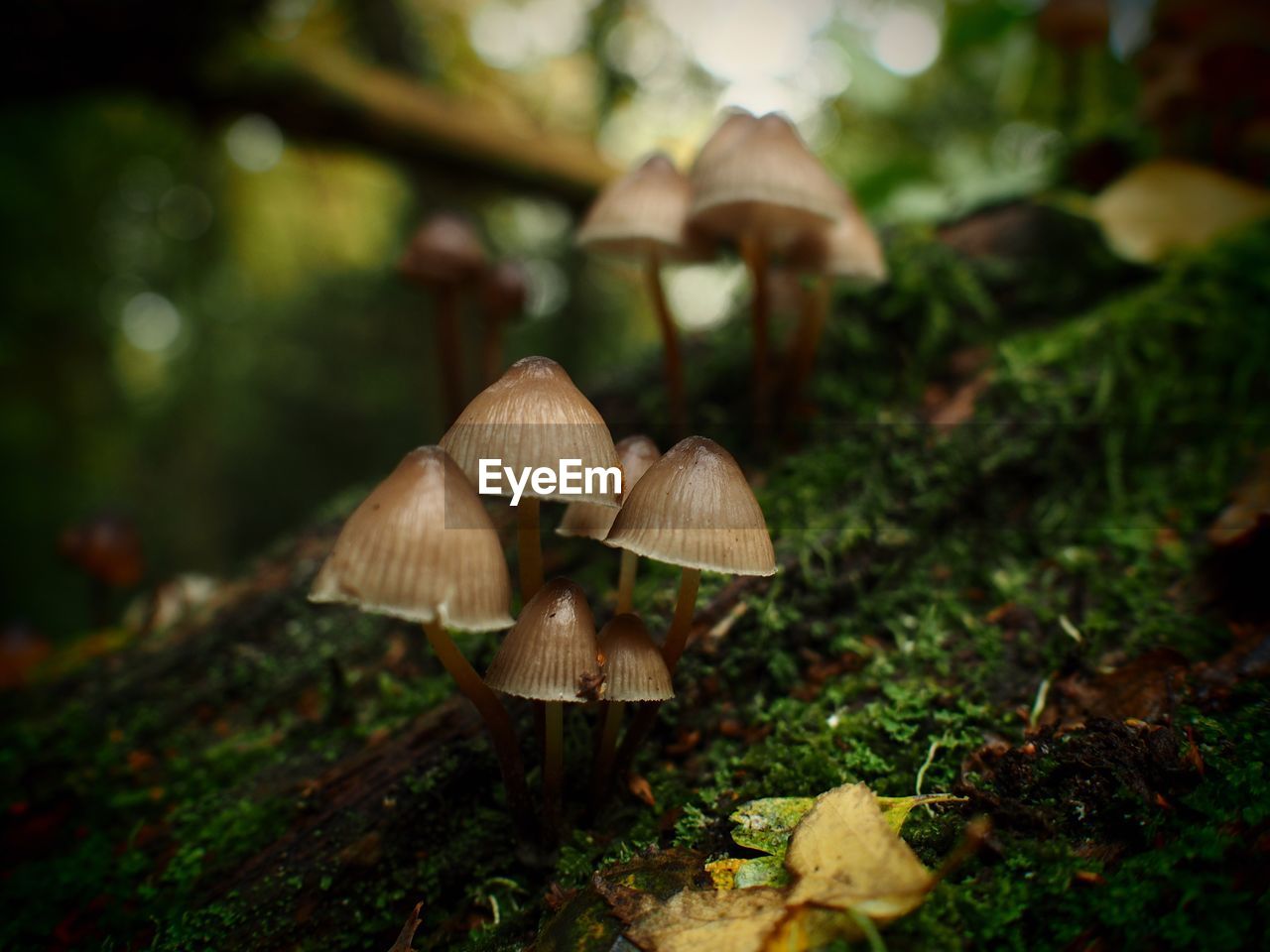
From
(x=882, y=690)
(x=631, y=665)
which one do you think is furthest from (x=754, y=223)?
(x=631, y=665)

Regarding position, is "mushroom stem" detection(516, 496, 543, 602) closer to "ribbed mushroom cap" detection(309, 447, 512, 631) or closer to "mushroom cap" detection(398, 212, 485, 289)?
"ribbed mushroom cap" detection(309, 447, 512, 631)

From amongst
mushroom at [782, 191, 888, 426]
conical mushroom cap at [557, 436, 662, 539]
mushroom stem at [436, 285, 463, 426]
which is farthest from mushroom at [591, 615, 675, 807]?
mushroom stem at [436, 285, 463, 426]

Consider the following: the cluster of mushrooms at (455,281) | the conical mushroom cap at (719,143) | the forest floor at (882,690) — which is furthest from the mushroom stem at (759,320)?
the cluster of mushrooms at (455,281)

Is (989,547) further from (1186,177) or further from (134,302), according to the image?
(134,302)

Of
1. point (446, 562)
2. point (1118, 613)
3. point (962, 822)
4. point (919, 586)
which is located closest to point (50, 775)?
point (446, 562)

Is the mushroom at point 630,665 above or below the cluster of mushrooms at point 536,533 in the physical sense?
below

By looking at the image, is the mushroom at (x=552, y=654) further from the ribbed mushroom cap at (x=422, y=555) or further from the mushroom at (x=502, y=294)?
the mushroom at (x=502, y=294)
